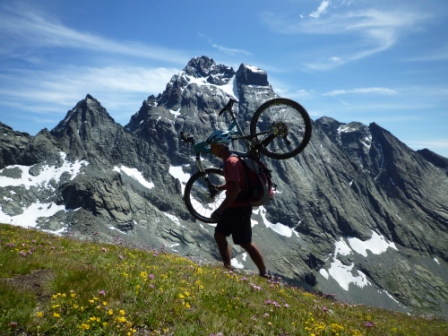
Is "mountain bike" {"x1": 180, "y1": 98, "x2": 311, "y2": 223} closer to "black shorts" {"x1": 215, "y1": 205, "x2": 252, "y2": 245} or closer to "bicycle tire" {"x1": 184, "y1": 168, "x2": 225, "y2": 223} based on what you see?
"bicycle tire" {"x1": 184, "y1": 168, "x2": 225, "y2": 223}

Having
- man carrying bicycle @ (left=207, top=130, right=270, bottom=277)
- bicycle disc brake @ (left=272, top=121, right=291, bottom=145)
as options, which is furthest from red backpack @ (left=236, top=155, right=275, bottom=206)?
bicycle disc brake @ (left=272, top=121, right=291, bottom=145)

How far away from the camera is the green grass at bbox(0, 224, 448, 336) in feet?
16.5

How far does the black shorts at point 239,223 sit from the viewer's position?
32.5ft

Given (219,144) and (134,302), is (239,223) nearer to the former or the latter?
(219,144)

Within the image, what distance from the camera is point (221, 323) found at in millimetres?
5793

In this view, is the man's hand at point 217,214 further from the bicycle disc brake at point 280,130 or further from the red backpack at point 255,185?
the bicycle disc brake at point 280,130

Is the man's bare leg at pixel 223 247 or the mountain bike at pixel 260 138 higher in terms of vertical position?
the mountain bike at pixel 260 138

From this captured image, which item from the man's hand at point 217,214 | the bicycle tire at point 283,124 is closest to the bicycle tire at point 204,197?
the man's hand at point 217,214

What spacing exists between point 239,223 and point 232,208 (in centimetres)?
50

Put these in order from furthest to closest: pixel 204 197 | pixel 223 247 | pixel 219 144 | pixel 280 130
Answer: pixel 204 197
pixel 280 130
pixel 223 247
pixel 219 144

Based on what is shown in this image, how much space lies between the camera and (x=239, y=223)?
32.7 feet

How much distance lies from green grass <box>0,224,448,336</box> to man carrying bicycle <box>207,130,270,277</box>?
4.02 ft

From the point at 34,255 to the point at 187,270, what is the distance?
148 inches

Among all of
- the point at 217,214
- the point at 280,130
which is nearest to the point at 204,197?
the point at 217,214
